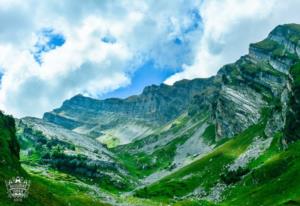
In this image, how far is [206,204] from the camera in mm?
156125

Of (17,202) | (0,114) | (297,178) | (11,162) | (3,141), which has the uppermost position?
(0,114)

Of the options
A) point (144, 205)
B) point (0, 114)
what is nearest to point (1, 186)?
point (0, 114)

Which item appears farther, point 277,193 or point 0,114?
point 0,114

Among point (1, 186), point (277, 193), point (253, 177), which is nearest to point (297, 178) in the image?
point (277, 193)

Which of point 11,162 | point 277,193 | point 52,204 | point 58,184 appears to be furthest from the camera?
point 58,184

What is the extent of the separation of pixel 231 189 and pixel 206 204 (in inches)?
1719

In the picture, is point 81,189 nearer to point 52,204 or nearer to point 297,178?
point 297,178

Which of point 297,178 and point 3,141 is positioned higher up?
point 3,141

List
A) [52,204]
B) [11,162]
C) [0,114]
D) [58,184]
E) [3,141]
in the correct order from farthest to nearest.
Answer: [58,184] < [0,114] < [3,141] < [11,162] < [52,204]
